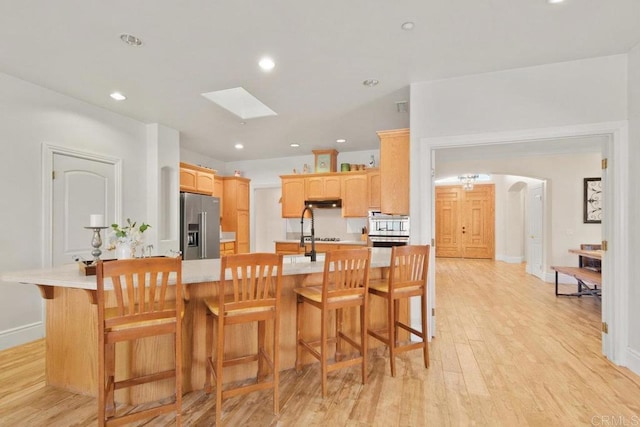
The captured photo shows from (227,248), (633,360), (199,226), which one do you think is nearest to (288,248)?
(227,248)

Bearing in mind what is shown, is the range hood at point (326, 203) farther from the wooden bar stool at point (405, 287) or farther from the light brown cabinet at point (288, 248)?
the wooden bar stool at point (405, 287)

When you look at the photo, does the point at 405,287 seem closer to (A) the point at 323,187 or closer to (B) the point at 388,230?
(B) the point at 388,230

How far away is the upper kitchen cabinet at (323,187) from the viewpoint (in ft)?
20.3

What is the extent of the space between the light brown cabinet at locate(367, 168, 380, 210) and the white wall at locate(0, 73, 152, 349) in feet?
14.3

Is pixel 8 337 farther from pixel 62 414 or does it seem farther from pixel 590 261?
pixel 590 261

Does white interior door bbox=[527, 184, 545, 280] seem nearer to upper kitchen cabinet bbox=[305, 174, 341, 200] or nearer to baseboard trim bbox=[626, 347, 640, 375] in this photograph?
baseboard trim bbox=[626, 347, 640, 375]

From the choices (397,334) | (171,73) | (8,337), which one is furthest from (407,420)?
(8,337)

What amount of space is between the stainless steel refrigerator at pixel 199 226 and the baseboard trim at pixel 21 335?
2.08 meters

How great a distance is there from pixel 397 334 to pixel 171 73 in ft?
11.2

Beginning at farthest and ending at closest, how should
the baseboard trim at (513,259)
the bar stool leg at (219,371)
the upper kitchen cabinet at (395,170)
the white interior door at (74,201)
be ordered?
1. the baseboard trim at (513,259)
2. the upper kitchen cabinet at (395,170)
3. the white interior door at (74,201)
4. the bar stool leg at (219,371)

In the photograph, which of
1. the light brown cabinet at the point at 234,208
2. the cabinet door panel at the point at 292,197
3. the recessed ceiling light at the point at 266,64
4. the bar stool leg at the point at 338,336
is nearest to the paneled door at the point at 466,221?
the cabinet door panel at the point at 292,197

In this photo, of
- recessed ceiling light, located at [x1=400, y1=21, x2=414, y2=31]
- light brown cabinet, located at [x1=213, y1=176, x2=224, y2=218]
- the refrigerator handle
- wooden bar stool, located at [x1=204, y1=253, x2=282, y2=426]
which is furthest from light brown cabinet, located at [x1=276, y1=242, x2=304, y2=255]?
recessed ceiling light, located at [x1=400, y1=21, x2=414, y2=31]

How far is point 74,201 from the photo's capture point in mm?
3684

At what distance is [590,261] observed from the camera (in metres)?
5.51
